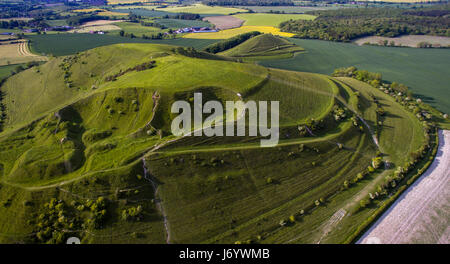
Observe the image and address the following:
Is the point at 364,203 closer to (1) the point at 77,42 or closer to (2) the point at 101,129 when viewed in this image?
(2) the point at 101,129

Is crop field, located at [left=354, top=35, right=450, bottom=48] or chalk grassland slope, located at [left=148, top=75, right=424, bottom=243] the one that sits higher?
crop field, located at [left=354, top=35, right=450, bottom=48]

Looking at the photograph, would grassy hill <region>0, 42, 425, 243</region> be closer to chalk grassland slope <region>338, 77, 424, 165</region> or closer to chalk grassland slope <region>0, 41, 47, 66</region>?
chalk grassland slope <region>338, 77, 424, 165</region>

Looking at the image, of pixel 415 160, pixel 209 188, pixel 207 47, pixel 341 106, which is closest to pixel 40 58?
pixel 207 47

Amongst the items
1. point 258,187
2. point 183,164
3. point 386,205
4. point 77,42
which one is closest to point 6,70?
point 77,42

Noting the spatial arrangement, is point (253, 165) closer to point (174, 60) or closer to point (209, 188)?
point (209, 188)

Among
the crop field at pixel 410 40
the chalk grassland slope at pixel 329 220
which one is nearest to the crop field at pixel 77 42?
the crop field at pixel 410 40
